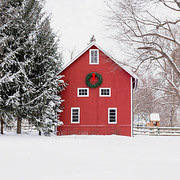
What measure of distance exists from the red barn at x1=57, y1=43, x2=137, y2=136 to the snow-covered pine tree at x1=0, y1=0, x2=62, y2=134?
2.71 m

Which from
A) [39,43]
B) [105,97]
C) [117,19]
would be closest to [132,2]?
[117,19]

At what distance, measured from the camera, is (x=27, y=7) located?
63.5 ft

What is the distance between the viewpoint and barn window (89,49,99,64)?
22672 millimetres

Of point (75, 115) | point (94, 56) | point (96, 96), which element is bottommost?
point (75, 115)

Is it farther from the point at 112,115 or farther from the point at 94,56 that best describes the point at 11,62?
the point at 112,115

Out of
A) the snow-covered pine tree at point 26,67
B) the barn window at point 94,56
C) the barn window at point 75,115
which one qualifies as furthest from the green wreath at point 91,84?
the snow-covered pine tree at point 26,67

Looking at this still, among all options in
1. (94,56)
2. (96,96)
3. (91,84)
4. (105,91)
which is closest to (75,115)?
(96,96)

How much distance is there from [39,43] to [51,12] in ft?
8.90

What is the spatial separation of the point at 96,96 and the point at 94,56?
10.5 ft

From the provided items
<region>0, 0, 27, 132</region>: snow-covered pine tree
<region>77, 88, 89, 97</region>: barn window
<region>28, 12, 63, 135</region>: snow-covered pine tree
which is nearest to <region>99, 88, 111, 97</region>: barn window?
<region>77, 88, 89, 97</region>: barn window

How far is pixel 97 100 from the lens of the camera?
22.3 m

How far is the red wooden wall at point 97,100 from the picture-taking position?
2198cm

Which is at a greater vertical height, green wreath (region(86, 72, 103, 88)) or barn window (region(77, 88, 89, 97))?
green wreath (region(86, 72, 103, 88))

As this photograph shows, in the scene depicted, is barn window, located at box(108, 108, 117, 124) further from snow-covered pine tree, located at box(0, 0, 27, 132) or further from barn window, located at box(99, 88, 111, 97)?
snow-covered pine tree, located at box(0, 0, 27, 132)
